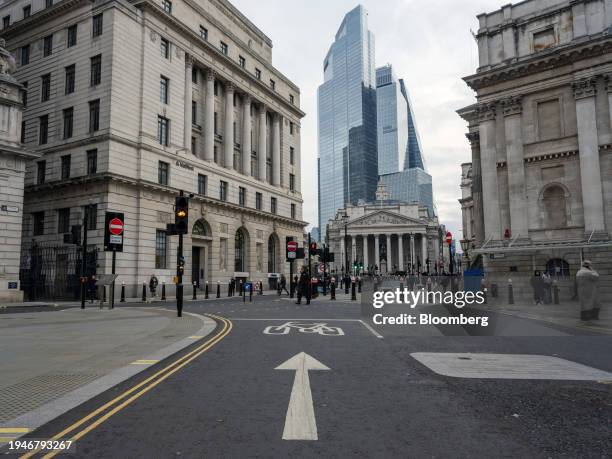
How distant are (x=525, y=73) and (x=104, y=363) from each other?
1286 inches

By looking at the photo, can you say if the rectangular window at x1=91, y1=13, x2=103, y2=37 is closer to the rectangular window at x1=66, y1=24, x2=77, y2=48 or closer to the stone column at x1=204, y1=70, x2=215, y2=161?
the rectangular window at x1=66, y1=24, x2=77, y2=48

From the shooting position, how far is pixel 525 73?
30766 mm

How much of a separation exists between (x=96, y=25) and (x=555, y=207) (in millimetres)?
38279

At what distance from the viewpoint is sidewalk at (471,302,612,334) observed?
499 inches

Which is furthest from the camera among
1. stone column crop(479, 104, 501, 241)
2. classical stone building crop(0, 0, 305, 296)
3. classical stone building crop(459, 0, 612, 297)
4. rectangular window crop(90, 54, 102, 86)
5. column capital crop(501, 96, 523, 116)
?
rectangular window crop(90, 54, 102, 86)

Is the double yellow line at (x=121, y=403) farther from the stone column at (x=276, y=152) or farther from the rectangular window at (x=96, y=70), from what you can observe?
the stone column at (x=276, y=152)

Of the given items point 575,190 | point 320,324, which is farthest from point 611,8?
point 320,324

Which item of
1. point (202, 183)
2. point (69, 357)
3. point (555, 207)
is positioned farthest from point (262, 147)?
point (69, 357)

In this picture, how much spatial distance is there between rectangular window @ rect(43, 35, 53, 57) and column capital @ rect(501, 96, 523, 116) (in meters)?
38.4

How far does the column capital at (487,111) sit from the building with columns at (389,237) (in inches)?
4016

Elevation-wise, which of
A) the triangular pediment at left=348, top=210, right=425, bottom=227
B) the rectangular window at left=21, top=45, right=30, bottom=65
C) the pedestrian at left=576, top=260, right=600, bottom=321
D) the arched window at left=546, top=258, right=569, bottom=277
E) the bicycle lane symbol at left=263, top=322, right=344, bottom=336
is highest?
the rectangular window at left=21, top=45, right=30, bottom=65

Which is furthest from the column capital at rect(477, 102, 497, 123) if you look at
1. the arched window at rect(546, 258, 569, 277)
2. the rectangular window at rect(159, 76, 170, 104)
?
the rectangular window at rect(159, 76, 170, 104)

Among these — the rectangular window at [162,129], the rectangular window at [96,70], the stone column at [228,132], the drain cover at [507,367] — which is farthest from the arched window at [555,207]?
A: the rectangular window at [96,70]

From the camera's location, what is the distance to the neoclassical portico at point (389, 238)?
136750 mm
